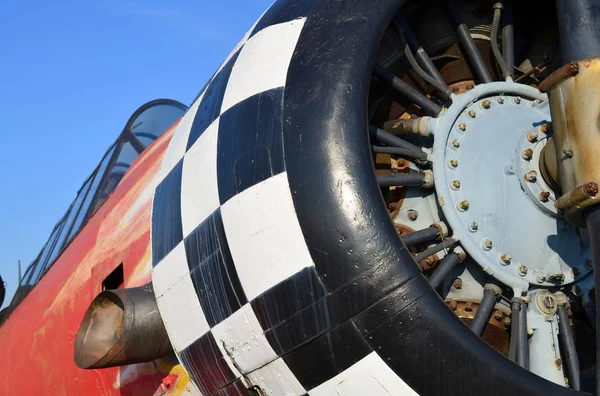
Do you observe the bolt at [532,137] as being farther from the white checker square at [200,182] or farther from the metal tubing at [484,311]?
the white checker square at [200,182]

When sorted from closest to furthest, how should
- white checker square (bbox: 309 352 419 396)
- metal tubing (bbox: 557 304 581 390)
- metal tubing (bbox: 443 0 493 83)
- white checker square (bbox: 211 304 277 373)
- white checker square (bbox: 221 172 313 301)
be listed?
white checker square (bbox: 309 352 419 396), white checker square (bbox: 221 172 313 301), white checker square (bbox: 211 304 277 373), metal tubing (bbox: 557 304 581 390), metal tubing (bbox: 443 0 493 83)

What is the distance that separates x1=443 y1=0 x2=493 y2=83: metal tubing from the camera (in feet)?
10.3

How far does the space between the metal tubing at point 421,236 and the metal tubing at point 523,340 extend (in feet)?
1.37

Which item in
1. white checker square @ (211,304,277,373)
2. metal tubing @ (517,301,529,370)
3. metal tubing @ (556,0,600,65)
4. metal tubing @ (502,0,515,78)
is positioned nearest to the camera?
white checker square @ (211,304,277,373)

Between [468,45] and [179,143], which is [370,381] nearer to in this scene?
[179,143]

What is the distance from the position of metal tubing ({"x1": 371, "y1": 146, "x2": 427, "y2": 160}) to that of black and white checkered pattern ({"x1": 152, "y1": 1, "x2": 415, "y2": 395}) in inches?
19.2

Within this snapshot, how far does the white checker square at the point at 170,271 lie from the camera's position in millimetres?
2908

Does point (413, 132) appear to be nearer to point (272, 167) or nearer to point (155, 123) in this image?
point (272, 167)

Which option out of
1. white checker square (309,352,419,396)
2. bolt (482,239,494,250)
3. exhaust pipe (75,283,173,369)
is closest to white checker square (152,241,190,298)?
exhaust pipe (75,283,173,369)

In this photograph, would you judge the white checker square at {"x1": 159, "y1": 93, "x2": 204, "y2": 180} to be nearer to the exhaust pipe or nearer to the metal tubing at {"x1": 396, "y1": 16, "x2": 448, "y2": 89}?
the exhaust pipe

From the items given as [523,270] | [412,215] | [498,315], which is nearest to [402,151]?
[412,215]

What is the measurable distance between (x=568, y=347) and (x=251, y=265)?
4.16 feet

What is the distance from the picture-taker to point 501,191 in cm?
294

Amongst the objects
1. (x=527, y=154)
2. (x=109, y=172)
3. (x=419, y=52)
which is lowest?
(x=527, y=154)
